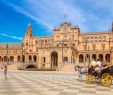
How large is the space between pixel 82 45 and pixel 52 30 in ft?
46.7

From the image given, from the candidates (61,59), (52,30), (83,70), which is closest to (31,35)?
(52,30)

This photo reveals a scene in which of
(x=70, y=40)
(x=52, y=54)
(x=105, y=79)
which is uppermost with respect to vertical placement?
(x=70, y=40)

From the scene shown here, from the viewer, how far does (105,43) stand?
90.1 metres

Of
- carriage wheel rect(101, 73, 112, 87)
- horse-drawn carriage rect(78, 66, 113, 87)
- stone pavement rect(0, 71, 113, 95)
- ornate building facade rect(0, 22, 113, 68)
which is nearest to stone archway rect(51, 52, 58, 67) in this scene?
ornate building facade rect(0, 22, 113, 68)

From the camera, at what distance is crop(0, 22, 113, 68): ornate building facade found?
69.6m

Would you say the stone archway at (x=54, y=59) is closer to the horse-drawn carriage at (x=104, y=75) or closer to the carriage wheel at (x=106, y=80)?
the horse-drawn carriage at (x=104, y=75)

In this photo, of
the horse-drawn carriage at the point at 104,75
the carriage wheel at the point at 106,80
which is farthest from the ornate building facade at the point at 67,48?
the carriage wheel at the point at 106,80

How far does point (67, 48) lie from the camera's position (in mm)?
69125

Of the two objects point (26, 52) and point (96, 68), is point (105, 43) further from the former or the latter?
point (96, 68)

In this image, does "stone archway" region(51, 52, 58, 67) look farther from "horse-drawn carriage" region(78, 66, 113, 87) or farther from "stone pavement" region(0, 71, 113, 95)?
"stone pavement" region(0, 71, 113, 95)

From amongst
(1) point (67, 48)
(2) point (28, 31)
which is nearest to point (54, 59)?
(1) point (67, 48)

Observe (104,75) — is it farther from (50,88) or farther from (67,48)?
(67,48)

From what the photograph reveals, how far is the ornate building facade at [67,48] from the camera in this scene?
69562 millimetres

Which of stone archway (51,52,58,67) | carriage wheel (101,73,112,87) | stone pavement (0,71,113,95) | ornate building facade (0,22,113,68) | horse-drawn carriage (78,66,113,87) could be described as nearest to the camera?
stone pavement (0,71,113,95)
